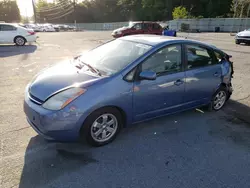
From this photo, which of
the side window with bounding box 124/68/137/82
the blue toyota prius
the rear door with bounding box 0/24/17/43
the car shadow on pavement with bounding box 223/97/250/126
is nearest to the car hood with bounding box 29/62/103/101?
the blue toyota prius

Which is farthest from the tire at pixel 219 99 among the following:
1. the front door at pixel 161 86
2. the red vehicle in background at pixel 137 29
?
the red vehicle in background at pixel 137 29

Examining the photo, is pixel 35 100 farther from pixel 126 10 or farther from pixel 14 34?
pixel 126 10

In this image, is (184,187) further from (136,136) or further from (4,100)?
(4,100)

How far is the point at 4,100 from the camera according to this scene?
461 centimetres

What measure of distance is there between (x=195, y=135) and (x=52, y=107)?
2362 mm

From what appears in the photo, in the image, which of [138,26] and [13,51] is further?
[138,26]

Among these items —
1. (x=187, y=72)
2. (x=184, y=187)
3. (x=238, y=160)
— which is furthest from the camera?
(x=187, y=72)

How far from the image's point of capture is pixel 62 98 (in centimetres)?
274

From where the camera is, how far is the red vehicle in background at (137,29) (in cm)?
1778

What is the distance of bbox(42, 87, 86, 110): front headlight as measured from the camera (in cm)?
271

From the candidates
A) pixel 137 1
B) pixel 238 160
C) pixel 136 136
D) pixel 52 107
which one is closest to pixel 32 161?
pixel 52 107

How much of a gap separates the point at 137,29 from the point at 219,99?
14.9m

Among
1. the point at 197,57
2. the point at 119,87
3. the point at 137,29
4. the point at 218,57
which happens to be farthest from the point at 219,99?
the point at 137,29

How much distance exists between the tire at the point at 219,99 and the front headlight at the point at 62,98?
2.92 meters
